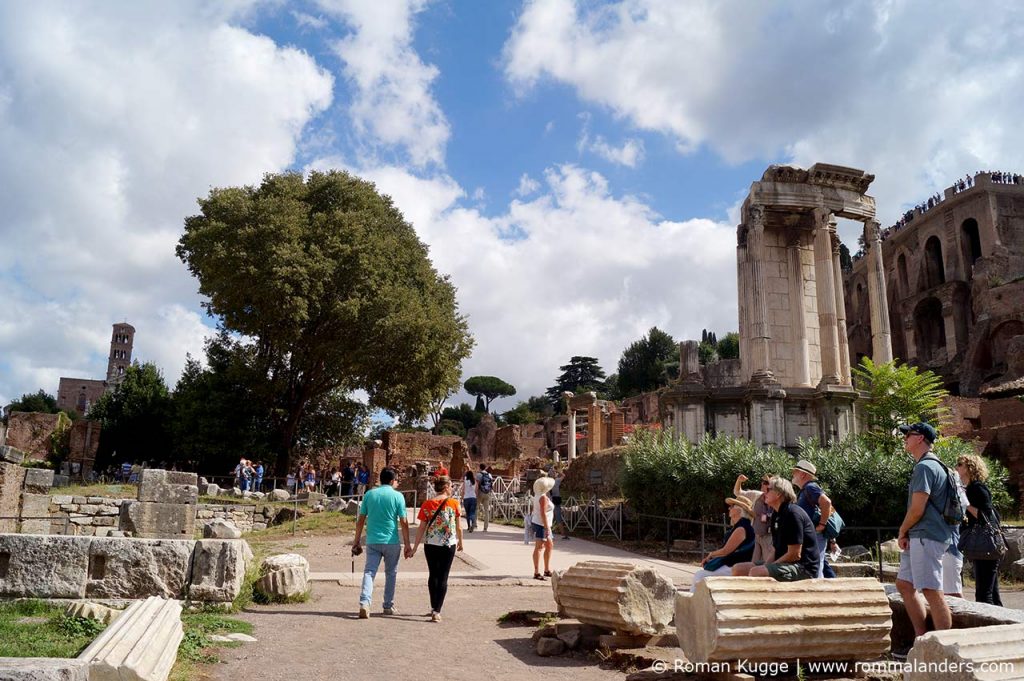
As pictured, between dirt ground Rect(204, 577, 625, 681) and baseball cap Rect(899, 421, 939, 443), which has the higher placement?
baseball cap Rect(899, 421, 939, 443)

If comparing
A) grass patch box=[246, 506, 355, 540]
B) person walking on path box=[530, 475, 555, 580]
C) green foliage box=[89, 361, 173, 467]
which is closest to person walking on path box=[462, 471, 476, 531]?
grass patch box=[246, 506, 355, 540]

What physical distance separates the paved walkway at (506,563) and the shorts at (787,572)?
362cm

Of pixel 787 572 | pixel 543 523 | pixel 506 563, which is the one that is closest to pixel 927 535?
pixel 787 572

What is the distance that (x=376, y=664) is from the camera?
5891 millimetres

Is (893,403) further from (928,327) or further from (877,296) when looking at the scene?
(928,327)

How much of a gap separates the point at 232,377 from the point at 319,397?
13.9 feet

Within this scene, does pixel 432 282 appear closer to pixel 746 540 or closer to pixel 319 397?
pixel 319 397

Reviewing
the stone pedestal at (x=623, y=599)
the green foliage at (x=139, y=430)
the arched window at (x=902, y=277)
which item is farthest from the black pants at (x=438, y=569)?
the arched window at (x=902, y=277)

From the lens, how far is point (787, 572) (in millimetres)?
5965

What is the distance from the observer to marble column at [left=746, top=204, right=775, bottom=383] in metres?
17.7

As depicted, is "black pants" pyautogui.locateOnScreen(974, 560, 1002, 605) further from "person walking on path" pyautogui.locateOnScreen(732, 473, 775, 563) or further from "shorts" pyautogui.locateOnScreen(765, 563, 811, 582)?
"shorts" pyautogui.locateOnScreen(765, 563, 811, 582)

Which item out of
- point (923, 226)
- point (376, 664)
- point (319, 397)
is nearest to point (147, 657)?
point (376, 664)

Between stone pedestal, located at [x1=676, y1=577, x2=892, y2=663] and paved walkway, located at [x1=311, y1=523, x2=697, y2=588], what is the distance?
13.6ft

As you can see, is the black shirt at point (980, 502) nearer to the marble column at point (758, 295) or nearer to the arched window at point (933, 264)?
the marble column at point (758, 295)
